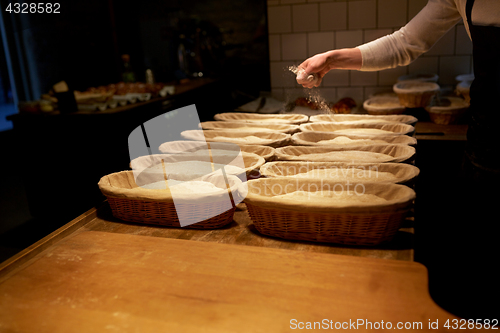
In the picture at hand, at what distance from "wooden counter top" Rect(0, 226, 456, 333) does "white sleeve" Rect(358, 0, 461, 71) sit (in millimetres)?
1041

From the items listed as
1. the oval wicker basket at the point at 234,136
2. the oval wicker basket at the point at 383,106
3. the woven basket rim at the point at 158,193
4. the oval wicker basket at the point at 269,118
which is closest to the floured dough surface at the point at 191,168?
the woven basket rim at the point at 158,193

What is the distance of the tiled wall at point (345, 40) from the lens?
8.86 ft

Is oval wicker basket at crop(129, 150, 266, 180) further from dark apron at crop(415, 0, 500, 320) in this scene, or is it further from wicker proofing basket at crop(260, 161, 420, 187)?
dark apron at crop(415, 0, 500, 320)

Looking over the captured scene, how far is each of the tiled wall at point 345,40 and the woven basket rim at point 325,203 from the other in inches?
68.2

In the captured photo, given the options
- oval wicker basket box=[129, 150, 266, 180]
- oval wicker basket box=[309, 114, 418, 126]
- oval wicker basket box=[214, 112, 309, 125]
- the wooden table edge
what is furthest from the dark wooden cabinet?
the wooden table edge

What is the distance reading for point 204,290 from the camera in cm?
81

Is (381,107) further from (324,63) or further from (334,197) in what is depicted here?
(334,197)

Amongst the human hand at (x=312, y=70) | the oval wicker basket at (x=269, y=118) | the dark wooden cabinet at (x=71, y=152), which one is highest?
the human hand at (x=312, y=70)

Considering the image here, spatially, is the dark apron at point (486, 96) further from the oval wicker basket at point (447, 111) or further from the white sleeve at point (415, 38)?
the oval wicker basket at point (447, 111)

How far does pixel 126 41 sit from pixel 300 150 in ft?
12.0

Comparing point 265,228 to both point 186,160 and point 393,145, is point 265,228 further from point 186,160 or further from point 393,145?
point 393,145

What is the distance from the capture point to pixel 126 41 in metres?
4.50

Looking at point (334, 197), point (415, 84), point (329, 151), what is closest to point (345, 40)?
point (415, 84)

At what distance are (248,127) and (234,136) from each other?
0.55ft
